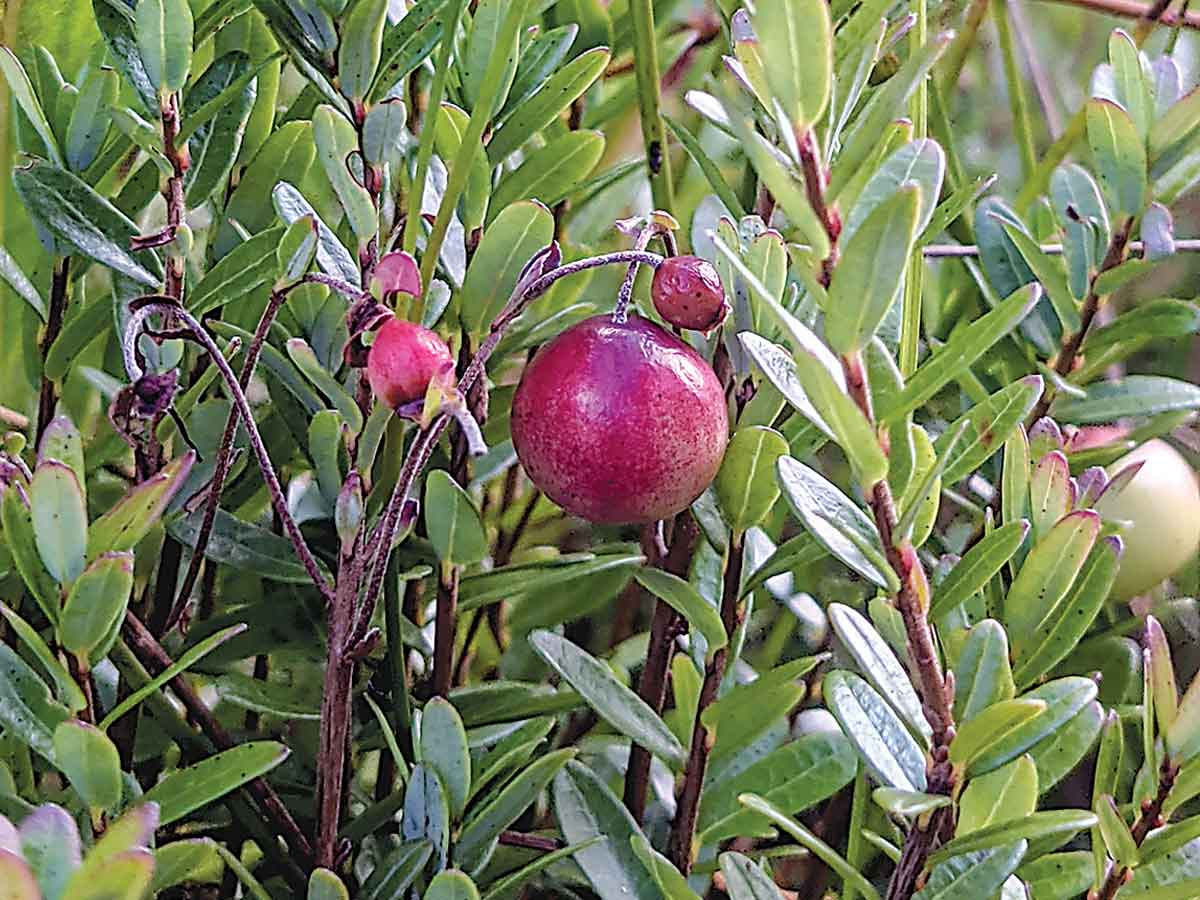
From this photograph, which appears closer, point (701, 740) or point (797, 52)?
point (797, 52)

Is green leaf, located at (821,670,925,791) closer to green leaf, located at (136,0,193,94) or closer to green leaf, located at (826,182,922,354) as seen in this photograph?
green leaf, located at (826,182,922,354)

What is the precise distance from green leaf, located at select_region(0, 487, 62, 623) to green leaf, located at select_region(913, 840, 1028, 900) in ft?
0.78

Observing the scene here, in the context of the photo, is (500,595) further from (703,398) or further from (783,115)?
(783,115)

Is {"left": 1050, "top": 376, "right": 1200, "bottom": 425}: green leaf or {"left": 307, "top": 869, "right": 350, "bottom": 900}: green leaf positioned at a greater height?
{"left": 1050, "top": 376, "right": 1200, "bottom": 425}: green leaf

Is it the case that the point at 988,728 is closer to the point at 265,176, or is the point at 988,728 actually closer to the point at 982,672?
the point at 982,672

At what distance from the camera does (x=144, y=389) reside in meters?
0.38

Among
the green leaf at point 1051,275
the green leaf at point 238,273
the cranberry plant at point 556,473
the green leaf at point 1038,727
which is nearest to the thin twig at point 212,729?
the cranberry plant at point 556,473

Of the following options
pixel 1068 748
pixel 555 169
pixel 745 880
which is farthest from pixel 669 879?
pixel 555 169

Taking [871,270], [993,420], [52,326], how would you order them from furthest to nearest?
[52,326] → [993,420] → [871,270]

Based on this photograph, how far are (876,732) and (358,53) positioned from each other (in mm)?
254

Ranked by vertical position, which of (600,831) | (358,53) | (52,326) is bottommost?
(600,831)

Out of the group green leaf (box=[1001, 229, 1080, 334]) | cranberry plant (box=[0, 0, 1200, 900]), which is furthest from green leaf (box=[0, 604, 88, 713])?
green leaf (box=[1001, 229, 1080, 334])

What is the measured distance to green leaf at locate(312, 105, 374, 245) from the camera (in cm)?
39

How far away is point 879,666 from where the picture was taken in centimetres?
33
